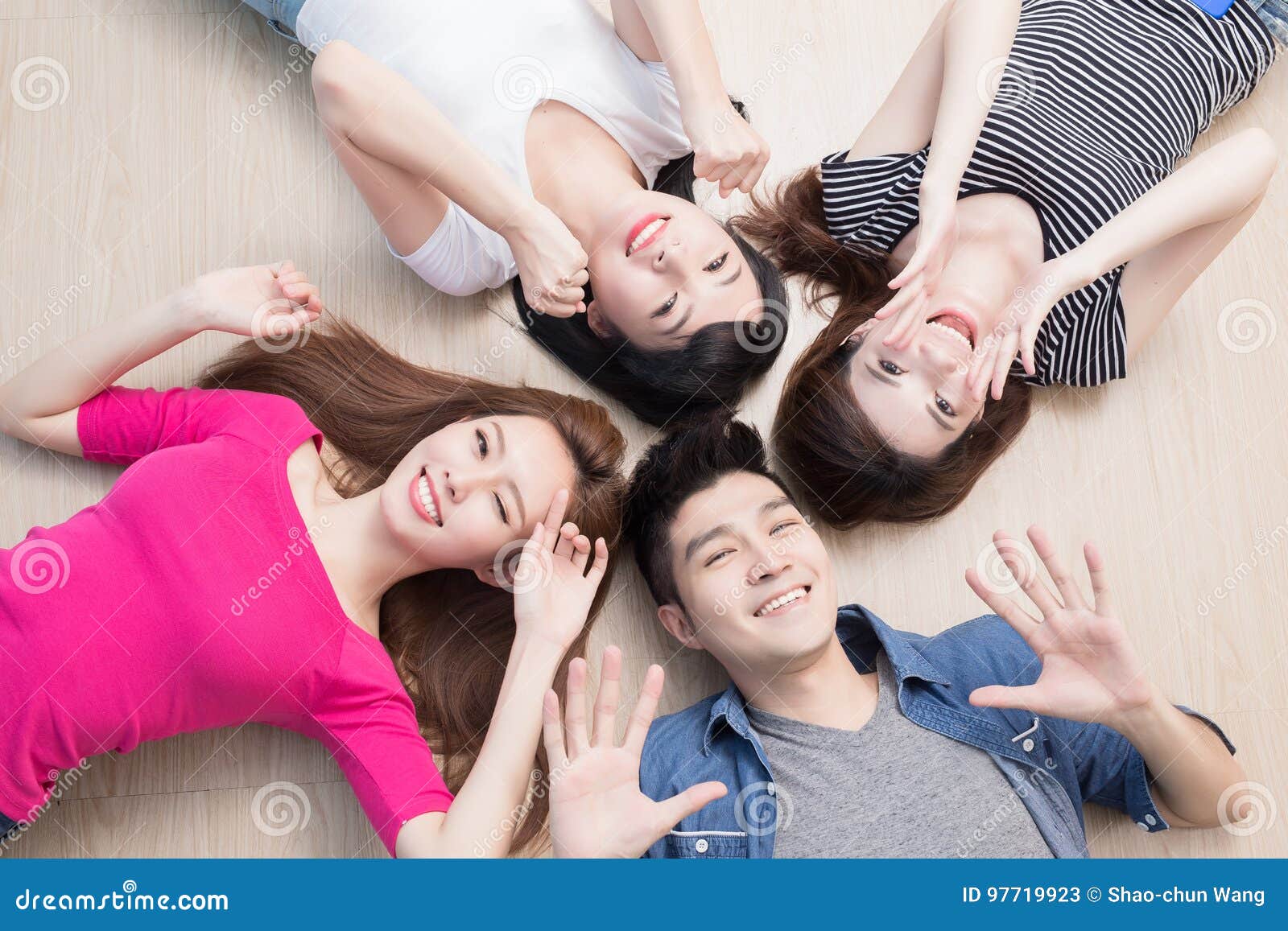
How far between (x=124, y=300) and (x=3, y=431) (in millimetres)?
292

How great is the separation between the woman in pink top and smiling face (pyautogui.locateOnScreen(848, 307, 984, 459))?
1.41 feet

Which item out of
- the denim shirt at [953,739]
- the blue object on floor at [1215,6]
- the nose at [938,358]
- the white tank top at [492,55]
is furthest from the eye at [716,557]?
the blue object on floor at [1215,6]

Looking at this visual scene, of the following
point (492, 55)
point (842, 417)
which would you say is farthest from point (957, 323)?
point (492, 55)

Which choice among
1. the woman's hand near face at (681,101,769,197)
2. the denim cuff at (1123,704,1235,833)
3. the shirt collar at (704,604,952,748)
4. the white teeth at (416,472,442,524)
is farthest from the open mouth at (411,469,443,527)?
the denim cuff at (1123,704,1235,833)

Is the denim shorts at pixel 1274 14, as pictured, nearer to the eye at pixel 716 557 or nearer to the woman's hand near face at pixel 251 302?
the eye at pixel 716 557

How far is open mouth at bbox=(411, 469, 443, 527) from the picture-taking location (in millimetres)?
1478

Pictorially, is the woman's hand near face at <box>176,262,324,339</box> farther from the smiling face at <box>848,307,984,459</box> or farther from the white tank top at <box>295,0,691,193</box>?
the smiling face at <box>848,307,984,459</box>

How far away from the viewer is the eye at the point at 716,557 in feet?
4.90

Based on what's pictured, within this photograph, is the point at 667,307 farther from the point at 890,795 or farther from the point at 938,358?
the point at 890,795

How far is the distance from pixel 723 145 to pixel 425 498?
73 cm

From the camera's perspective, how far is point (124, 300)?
1756 mm

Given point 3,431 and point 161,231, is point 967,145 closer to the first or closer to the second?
point 161,231
